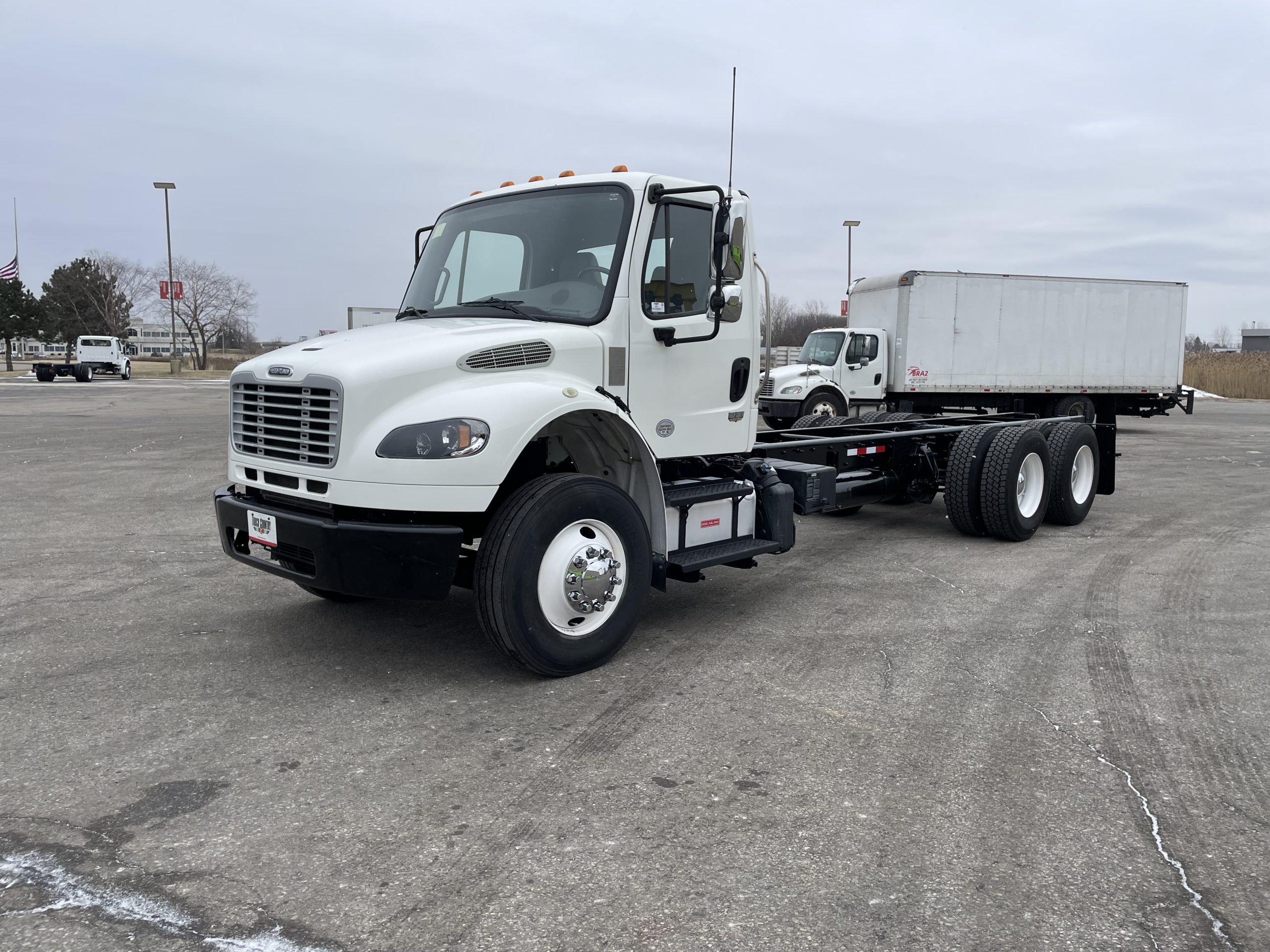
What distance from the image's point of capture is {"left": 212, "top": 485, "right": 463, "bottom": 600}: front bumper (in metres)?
4.48

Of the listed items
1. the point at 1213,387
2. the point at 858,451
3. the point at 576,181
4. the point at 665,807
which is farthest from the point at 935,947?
the point at 1213,387

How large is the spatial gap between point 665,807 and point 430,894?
37.3 inches

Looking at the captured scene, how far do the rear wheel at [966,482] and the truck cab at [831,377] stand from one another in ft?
30.3

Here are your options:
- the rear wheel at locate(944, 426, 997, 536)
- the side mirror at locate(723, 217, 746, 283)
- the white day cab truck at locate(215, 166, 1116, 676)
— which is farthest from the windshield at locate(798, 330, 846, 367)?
the side mirror at locate(723, 217, 746, 283)

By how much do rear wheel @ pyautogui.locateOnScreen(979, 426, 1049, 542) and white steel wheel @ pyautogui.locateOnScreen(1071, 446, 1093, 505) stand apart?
0.81 metres

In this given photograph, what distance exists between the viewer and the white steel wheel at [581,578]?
484cm

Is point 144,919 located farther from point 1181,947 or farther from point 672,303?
point 672,303

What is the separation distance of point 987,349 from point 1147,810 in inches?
689

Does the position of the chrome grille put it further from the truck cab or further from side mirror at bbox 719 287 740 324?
the truck cab

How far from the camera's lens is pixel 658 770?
3.93m

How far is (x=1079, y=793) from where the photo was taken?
3.73 metres

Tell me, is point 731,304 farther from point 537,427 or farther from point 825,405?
point 825,405

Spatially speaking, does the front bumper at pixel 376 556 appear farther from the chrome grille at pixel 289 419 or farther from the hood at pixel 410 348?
the hood at pixel 410 348

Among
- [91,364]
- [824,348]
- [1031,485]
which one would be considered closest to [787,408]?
[824,348]
